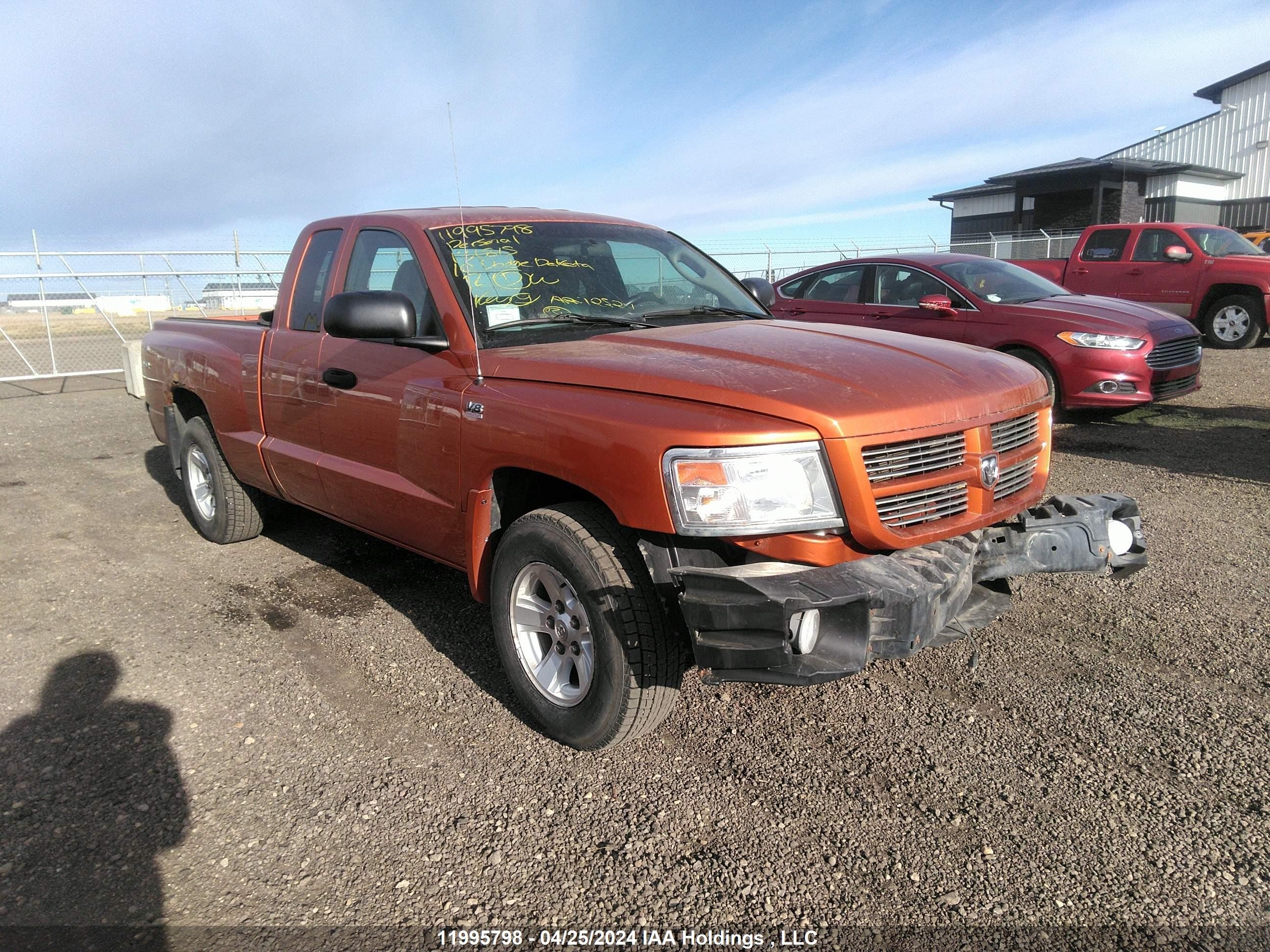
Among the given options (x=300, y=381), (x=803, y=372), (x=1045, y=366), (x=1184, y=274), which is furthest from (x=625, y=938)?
(x=1184, y=274)

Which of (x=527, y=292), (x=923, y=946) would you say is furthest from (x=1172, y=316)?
Answer: (x=923, y=946)

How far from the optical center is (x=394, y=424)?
145 inches

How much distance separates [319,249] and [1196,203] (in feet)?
127

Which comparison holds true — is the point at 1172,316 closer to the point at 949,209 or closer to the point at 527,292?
the point at 527,292

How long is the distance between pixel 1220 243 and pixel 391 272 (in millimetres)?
13217

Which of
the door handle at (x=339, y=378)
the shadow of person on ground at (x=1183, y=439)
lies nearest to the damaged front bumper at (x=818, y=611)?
the door handle at (x=339, y=378)

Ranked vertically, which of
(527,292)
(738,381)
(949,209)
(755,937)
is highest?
(949,209)

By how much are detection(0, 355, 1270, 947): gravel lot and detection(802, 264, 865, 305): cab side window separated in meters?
4.67

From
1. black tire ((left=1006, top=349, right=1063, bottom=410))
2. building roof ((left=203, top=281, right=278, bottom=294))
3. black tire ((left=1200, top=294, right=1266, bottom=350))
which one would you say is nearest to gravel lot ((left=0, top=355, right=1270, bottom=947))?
black tire ((left=1006, top=349, right=1063, bottom=410))

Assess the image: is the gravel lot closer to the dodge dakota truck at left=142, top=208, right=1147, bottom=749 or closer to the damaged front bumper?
the dodge dakota truck at left=142, top=208, right=1147, bottom=749

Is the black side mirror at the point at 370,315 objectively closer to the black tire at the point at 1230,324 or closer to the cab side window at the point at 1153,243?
the cab side window at the point at 1153,243

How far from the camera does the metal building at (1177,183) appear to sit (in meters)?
32.2

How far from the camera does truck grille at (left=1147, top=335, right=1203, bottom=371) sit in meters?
7.66

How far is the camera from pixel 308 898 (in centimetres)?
246
